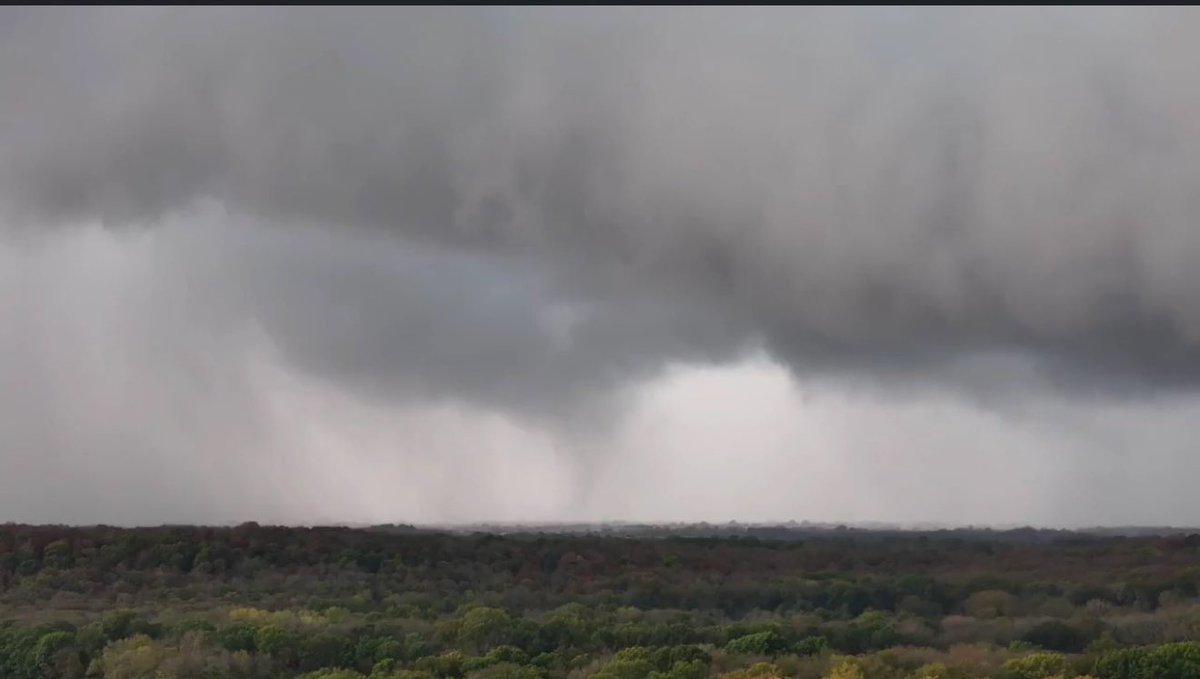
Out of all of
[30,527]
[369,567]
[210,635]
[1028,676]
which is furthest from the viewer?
[30,527]

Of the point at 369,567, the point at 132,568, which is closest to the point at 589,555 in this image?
the point at 369,567

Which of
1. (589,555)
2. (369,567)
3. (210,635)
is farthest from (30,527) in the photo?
(210,635)

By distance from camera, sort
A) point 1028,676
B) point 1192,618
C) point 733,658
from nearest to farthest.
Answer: point 1028,676, point 733,658, point 1192,618

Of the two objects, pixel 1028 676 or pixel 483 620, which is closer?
pixel 1028 676

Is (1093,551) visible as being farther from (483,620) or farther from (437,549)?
(483,620)

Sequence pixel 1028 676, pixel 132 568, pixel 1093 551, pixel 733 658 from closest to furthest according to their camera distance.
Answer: pixel 1028 676 → pixel 733 658 → pixel 132 568 → pixel 1093 551

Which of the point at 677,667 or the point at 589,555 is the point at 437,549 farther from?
the point at 677,667
